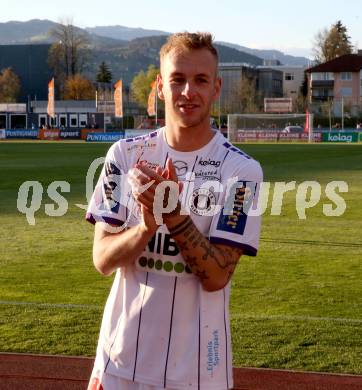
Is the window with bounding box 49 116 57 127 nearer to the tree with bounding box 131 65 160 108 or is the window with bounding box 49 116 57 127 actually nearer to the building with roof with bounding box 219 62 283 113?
the building with roof with bounding box 219 62 283 113

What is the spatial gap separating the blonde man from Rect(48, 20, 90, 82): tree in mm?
120046

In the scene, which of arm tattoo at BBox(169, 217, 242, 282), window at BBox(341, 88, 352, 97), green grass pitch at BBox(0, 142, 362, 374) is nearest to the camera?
arm tattoo at BBox(169, 217, 242, 282)

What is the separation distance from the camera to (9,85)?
118 metres

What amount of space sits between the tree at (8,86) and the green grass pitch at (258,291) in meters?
103

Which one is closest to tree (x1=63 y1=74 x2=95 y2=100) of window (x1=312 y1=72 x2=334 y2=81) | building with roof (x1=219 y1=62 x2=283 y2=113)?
Result: building with roof (x1=219 y1=62 x2=283 y2=113)

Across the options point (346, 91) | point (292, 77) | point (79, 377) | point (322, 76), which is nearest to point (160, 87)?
point (79, 377)

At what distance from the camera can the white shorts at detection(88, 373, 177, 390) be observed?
3.20m

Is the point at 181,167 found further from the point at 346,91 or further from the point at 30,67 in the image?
the point at 30,67

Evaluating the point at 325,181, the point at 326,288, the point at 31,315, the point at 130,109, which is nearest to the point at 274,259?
the point at 326,288

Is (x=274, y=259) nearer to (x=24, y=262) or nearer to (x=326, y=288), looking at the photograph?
(x=326, y=288)

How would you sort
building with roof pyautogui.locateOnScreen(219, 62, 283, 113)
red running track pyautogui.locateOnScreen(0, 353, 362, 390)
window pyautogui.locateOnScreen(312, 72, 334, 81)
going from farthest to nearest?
window pyautogui.locateOnScreen(312, 72, 334, 81), building with roof pyautogui.locateOnScreen(219, 62, 283, 113), red running track pyautogui.locateOnScreen(0, 353, 362, 390)

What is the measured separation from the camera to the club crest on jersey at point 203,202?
3.33 meters

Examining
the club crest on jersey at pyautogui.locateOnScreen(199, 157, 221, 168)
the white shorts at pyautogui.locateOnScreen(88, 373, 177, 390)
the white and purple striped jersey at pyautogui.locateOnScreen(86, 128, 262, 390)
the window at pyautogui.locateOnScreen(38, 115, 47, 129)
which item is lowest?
the white shorts at pyautogui.locateOnScreen(88, 373, 177, 390)

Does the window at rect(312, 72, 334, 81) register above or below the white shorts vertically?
above
